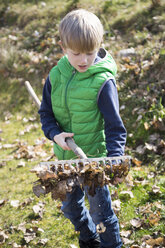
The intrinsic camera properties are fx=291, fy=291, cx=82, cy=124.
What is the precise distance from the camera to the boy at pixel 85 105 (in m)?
2.11

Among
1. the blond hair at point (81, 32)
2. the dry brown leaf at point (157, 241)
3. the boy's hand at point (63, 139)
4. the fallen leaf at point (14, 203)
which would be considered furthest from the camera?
the fallen leaf at point (14, 203)

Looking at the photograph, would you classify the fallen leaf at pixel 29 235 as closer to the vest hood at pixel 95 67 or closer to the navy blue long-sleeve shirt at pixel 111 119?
the navy blue long-sleeve shirt at pixel 111 119

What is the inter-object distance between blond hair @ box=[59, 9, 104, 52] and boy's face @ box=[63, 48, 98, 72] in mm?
48

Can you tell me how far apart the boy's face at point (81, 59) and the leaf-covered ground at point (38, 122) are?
1437mm

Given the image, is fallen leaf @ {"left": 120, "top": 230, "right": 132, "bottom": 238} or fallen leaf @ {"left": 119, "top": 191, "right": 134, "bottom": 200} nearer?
fallen leaf @ {"left": 120, "top": 230, "right": 132, "bottom": 238}

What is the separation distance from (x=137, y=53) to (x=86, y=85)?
3693 mm

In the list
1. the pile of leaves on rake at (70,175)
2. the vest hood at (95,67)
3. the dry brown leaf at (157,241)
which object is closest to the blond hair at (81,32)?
the vest hood at (95,67)

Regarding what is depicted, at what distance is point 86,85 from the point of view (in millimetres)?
2314

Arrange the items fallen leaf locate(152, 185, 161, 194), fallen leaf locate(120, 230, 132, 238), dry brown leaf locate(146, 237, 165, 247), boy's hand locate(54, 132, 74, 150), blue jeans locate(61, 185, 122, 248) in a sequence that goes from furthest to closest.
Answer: fallen leaf locate(152, 185, 161, 194)
fallen leaf locate(120, 230, 132, 238)
dry brown leaf locate(146, 237, 165, 247)
blue jeans locate(61, 185, 122, 248)
boy's hand locate(54, 132, 74, 150)

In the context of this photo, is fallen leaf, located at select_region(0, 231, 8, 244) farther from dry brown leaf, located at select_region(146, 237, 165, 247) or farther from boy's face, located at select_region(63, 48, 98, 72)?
boy's face, located at select_region(63, 48, 98, 72)

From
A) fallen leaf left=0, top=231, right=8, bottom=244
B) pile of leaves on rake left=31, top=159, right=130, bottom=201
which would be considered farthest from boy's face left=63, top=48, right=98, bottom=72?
fallen leaf left=0, top=231, right=8, bottom=244

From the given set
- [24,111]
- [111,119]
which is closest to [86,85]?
[111,119]

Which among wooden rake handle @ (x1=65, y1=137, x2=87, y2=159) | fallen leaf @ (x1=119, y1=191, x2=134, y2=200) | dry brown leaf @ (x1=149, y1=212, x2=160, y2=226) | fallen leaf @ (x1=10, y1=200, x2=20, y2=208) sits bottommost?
fallen leaf @ (x1=10, y1=200, x2=20, y2=208)

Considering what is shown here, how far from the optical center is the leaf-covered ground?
3377 mm
